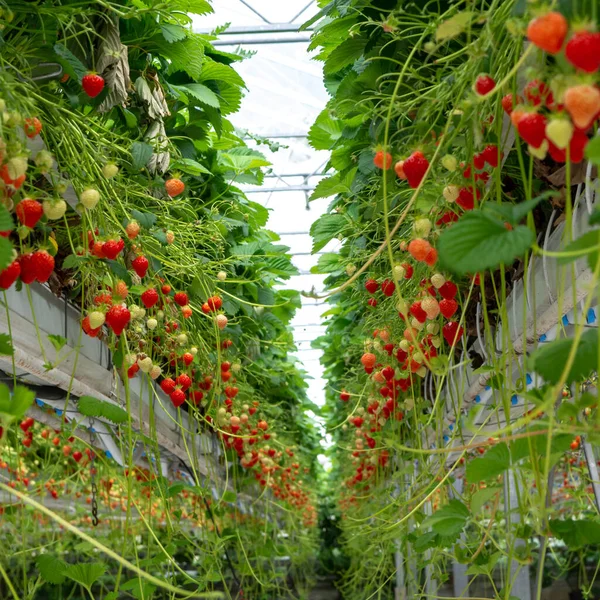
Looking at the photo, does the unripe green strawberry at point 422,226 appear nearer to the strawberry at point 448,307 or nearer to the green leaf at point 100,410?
the strawberry at point 448,307

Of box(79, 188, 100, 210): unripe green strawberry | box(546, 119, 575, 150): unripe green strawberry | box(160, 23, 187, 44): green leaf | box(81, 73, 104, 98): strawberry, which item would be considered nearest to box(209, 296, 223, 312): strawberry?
box(160, 23, 187, 44): green leaf

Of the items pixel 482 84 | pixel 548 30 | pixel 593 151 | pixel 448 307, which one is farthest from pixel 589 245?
pixel 448 307

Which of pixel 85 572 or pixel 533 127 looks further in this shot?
pixel 85 572

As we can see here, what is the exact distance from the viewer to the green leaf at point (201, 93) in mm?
2383

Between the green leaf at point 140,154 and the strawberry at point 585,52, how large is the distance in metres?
1.28

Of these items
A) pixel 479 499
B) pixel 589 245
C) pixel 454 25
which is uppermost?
pixel 454 25

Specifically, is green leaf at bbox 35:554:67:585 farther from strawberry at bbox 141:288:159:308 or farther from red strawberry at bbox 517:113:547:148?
red strawberry at bbox 517:113:547:148

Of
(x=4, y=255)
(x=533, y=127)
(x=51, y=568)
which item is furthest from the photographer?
(x=51, y=568)

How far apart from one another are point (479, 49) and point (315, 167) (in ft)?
23.8

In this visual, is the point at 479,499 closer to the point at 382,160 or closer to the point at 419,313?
the point at 419,313

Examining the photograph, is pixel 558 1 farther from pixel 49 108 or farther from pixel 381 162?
pixel 49 108

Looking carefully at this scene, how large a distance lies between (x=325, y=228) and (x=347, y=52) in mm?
886

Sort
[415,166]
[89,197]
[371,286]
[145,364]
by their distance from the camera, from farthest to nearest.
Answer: [371,286]
[145,364]
[89,197]
[415,166]

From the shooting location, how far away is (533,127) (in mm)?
790
